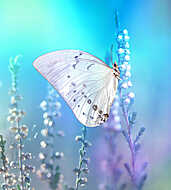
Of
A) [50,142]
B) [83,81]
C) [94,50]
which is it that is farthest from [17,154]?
[94,50]

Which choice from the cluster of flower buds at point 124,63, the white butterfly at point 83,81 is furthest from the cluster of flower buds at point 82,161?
the cluster of flower buds at point 124,63

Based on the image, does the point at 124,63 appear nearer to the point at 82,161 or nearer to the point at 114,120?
the point at 114,120

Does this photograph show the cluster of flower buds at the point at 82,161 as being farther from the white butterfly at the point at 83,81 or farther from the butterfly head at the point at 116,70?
the butterfly head at the point at 116,70

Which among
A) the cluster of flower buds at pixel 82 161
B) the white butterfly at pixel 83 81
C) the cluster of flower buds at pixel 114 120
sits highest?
the white butterfly at pixel 83 81

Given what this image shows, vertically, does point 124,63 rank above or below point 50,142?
above

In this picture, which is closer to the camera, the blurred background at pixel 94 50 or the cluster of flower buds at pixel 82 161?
the cluster of flower buds at pixel 82 161

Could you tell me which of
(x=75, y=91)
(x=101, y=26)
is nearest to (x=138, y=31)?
(x=101, y=26)

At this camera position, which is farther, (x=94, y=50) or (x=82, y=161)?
(x=94, y=50)

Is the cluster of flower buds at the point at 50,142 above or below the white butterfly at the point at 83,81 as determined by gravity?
below
